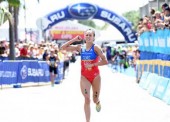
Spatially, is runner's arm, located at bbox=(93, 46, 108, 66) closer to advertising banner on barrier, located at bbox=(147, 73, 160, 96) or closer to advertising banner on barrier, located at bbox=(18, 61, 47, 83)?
advertising banner on barrier, located at bbox=(147, 73, 160, 96)

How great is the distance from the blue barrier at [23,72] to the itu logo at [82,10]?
700 inches

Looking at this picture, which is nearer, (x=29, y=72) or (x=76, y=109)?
(x=76, y=109)

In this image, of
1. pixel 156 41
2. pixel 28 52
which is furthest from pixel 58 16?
pixel 156 41

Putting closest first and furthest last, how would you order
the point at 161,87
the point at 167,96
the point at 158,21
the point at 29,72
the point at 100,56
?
the point at 100,56 → the point at 167,96 → the point at 161,87 → the point at 158,21 → the point at 29,72

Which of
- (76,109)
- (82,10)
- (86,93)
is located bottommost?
(76,109)

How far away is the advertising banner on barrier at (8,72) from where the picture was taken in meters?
21.9

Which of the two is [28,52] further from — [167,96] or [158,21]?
[167,96]

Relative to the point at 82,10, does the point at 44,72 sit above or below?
below

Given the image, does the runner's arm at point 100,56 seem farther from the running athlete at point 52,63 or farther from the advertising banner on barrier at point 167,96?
the running athlete at point 52,63

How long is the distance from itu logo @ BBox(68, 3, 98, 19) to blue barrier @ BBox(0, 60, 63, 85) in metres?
17.8

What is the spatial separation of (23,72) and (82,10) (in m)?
20.5

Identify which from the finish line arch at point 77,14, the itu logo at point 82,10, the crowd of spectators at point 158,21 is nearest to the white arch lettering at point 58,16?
the finish line arch at point 77,14

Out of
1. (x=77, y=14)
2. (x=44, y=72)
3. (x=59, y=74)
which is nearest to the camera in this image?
(x=44, y=72)

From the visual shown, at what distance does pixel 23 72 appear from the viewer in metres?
23.1
